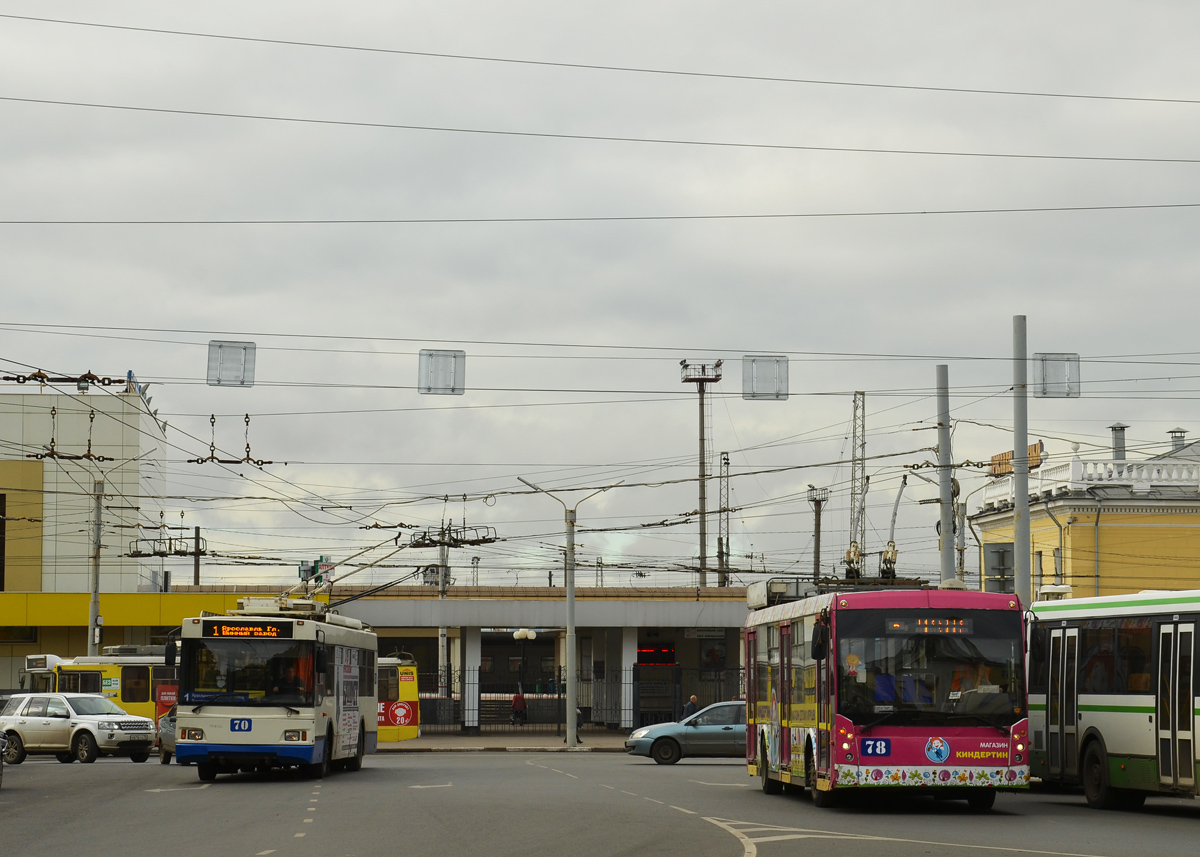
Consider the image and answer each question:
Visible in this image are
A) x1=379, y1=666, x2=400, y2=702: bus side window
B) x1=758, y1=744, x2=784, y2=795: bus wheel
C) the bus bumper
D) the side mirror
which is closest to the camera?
the side mirror

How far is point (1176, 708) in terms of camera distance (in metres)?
17.3

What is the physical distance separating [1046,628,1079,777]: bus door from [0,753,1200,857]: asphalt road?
0.70 m

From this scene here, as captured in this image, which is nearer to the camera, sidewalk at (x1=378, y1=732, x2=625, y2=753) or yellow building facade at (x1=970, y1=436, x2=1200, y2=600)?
sidewalk at (x1=378, y1=732, x2=625, y2=753)

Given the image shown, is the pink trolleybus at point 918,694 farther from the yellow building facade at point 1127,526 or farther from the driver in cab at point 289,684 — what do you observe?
the yellow building facade at point 1127,526

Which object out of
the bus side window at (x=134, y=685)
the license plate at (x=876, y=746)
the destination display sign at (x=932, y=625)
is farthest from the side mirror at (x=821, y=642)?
the bus side window at (x=134, y=685)

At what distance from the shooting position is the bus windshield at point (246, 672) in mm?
24422

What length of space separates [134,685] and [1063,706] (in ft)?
91.4

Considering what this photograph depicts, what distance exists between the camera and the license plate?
17.0 meters

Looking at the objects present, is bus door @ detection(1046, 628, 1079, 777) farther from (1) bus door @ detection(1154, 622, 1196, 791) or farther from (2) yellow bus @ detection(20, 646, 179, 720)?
(2) yellow bus @ detection(20, 646, 179, 720)

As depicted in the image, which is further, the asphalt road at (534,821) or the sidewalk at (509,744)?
the sidewalk at (509,744)

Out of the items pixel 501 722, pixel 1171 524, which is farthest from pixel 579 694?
pixel 1171 524

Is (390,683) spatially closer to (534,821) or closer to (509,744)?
(509,744)

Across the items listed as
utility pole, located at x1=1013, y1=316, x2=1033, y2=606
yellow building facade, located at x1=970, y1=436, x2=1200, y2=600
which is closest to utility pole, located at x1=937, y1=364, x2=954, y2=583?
utility pole, located at x1=1013, y1=316, x2=1033, y2=606

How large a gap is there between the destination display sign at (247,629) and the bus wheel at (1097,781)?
12585mm
